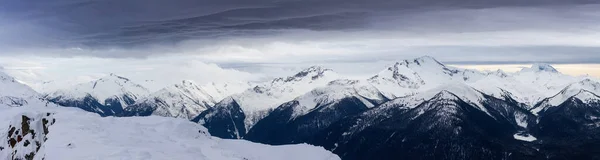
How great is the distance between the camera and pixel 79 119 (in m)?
199

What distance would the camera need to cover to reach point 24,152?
157750mm

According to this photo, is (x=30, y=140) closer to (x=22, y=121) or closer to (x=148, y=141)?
(x=22, y=121)

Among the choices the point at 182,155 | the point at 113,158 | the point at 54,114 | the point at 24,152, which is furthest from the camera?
the point at 54,114

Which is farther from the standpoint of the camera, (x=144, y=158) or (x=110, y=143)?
(x=110, y=143)

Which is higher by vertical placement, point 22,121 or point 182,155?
point 22,121

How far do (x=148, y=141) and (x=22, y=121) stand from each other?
37731 millimetres

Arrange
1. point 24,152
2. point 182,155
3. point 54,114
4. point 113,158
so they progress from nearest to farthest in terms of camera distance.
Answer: point 113,158
point 24,152
point 182,155
point 54,114

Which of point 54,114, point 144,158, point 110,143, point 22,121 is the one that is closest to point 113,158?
point 144,158

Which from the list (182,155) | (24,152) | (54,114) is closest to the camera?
(24,152)

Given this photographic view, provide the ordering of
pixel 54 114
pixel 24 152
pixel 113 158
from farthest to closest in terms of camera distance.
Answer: pixel 54 114
pixel 24 152
pixel 113 158

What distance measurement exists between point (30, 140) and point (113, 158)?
38959mm

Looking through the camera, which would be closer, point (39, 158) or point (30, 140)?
point (39, 158)

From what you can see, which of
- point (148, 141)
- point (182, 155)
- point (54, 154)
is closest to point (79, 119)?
point (148, 141)

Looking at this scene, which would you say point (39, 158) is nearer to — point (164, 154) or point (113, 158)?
point (113, 158)
